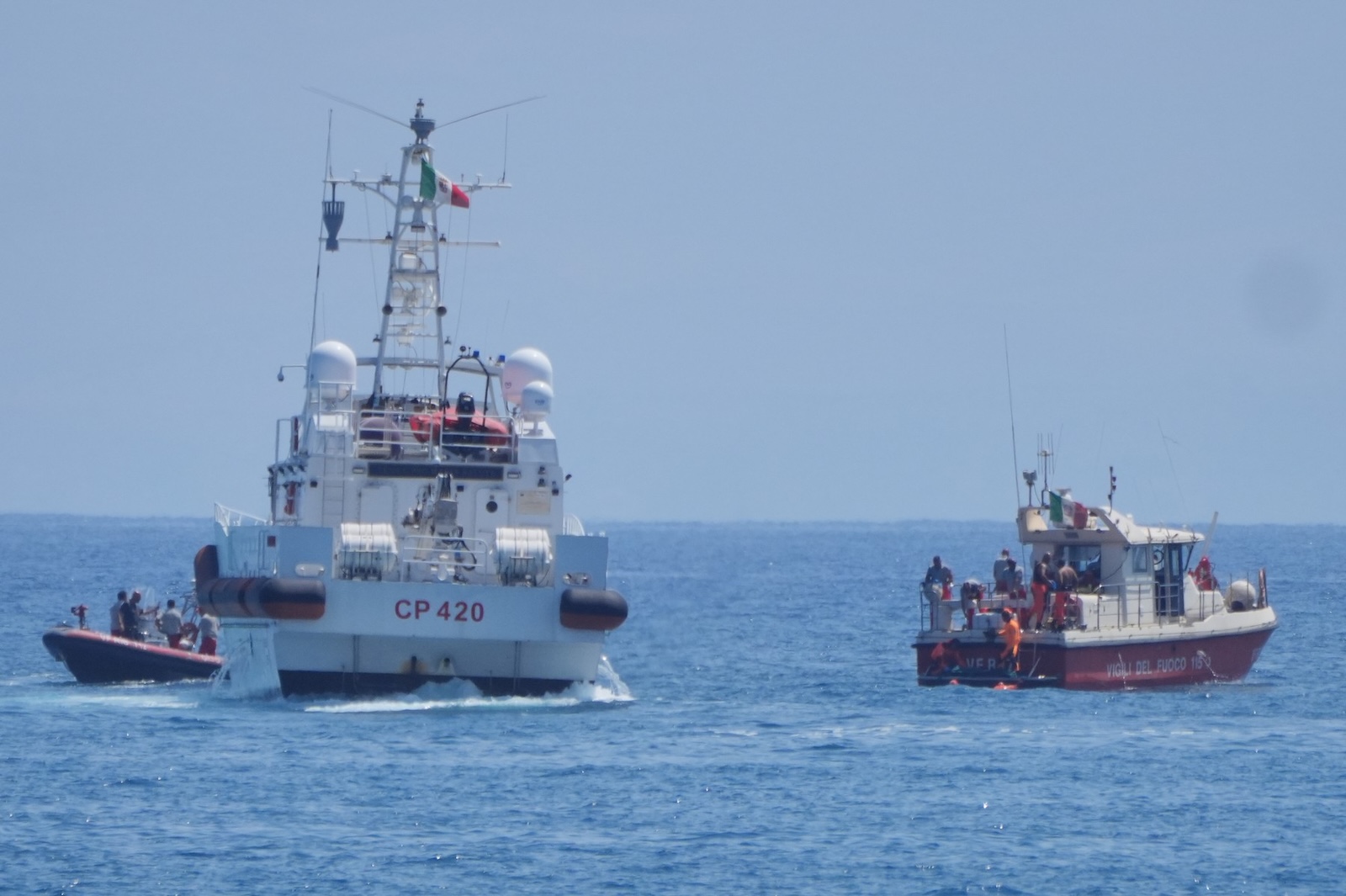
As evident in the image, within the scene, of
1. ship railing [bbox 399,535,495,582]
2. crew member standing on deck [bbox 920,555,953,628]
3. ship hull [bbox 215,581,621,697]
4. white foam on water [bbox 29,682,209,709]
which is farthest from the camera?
crew member standing on deck [bbox 920,555,953,628]

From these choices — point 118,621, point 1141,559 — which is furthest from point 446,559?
point 1141,559

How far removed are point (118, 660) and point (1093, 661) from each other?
52.8 feet

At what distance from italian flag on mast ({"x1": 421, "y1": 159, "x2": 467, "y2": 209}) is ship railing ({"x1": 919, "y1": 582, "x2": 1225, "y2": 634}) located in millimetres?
10424

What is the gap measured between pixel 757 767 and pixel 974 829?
13.9ft

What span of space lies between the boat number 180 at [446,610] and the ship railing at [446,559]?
681 mm

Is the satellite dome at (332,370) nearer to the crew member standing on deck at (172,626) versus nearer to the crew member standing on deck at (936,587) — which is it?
the crew member standing on deck at (172,626)

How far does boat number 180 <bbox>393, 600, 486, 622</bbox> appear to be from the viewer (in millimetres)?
29984

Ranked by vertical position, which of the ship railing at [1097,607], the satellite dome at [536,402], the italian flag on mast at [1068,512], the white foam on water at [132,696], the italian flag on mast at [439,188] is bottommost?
the white foam on water at [132,696]

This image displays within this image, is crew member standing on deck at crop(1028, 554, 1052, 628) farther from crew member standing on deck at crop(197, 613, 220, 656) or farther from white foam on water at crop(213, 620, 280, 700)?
crew member standing on deck at crop(197, 613, 220, 656)

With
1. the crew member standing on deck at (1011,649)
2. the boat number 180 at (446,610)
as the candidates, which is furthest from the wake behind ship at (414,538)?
the crew member standing on deck at (1011,649)

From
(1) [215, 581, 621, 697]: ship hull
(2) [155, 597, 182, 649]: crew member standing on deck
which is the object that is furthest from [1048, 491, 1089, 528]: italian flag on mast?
(2) [155, 597, 182, 649]: crew member standing on deck

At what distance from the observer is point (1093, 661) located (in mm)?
32688

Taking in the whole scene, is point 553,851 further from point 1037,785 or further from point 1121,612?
point 1121,612

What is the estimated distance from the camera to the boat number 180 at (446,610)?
29984 mm
